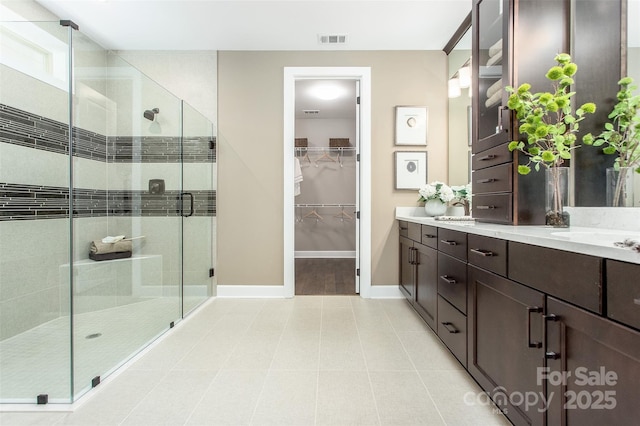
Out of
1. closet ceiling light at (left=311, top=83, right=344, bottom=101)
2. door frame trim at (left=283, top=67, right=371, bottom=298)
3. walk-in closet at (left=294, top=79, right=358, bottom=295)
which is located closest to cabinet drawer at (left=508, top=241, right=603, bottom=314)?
door frame trim at (left=283, top=67, right=371, bottom=298)

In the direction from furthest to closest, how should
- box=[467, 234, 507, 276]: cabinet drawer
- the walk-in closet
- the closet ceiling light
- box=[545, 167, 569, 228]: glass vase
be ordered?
the walk-in closet, the closet ceiling light, box=[545, 167, 569, 228]: glass vase, box=[467, 234, 507, 276]: cabinet drawer

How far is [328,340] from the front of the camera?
2.25 m

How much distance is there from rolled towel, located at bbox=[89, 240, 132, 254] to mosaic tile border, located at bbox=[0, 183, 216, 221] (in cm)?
19

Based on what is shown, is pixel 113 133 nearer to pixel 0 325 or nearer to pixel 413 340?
pixel 0 325

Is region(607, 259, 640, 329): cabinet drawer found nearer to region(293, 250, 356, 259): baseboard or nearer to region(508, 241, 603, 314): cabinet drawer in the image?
region(508, 241, 603, 314): cabinet drawer

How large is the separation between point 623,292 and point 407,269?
2207 millimetres

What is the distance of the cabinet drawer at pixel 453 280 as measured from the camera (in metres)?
1.70

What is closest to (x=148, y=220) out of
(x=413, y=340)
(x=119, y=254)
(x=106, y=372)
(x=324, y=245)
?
(x=119, y=254)

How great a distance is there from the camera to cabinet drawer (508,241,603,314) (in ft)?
2.81

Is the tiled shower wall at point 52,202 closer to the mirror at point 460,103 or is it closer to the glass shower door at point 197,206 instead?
the glass shower door at point 197,206

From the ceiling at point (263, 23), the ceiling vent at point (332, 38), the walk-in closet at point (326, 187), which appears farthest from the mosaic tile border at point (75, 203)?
the walk-in closet at point (326, 187)

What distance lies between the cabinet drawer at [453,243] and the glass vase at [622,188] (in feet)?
2.19

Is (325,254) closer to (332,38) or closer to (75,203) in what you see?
(332,38)

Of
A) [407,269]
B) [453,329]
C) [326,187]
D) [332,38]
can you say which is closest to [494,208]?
[453,329]
